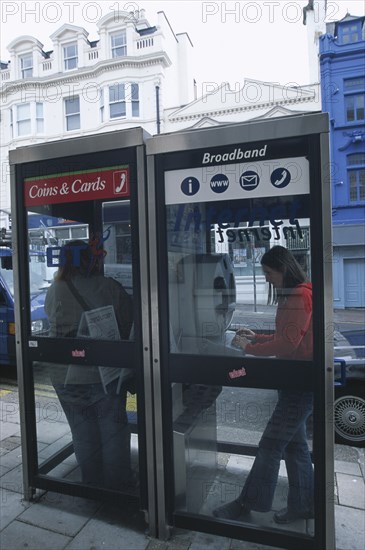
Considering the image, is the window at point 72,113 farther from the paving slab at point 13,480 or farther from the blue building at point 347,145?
the paving slab at point 13,480

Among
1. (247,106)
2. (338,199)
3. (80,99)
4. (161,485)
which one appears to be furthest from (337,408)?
(80,99)

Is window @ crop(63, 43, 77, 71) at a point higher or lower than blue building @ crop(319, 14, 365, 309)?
higher

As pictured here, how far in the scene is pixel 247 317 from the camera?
2703 mm

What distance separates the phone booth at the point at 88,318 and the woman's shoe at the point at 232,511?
442mm

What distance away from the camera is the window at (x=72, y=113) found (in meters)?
18.4

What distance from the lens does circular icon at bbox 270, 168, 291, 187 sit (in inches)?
86.4

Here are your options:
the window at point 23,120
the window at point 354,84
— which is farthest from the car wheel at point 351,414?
the window at point 23,120

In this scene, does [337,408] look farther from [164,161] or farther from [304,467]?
[164,161]

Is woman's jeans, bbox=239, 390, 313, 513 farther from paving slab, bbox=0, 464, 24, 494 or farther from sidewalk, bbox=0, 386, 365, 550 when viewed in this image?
paving slab, bbox=0, 464, 24, 494

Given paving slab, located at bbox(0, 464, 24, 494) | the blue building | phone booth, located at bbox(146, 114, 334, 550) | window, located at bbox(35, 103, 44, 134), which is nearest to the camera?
phone booth, located at bbox(146, 114, 334, 550)

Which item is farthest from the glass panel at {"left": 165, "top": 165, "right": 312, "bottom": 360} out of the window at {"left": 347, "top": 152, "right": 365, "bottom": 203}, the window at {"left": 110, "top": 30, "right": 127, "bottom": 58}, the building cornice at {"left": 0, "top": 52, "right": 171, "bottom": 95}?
the window at {"left": 110, "top": 30, "right": 127, "bottom": 58}

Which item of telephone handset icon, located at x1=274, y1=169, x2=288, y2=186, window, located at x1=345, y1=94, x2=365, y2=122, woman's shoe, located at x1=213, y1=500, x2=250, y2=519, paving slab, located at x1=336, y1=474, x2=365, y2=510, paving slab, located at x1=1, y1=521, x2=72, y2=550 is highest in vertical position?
Answer: window, located at x1=345, y1=94, x2=365, y2=122

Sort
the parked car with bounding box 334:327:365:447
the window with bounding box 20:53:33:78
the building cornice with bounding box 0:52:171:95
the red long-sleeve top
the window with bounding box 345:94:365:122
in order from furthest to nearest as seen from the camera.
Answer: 1. the window with bounding box 20:53:33:78
2. the building cornice with bounding box 0:52:171:95
3. the window with bounding box 345:94:365:122
4. the parked car with bounding box 334:327:365:447
5. the red long-sleeve top

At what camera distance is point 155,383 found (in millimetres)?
2406
